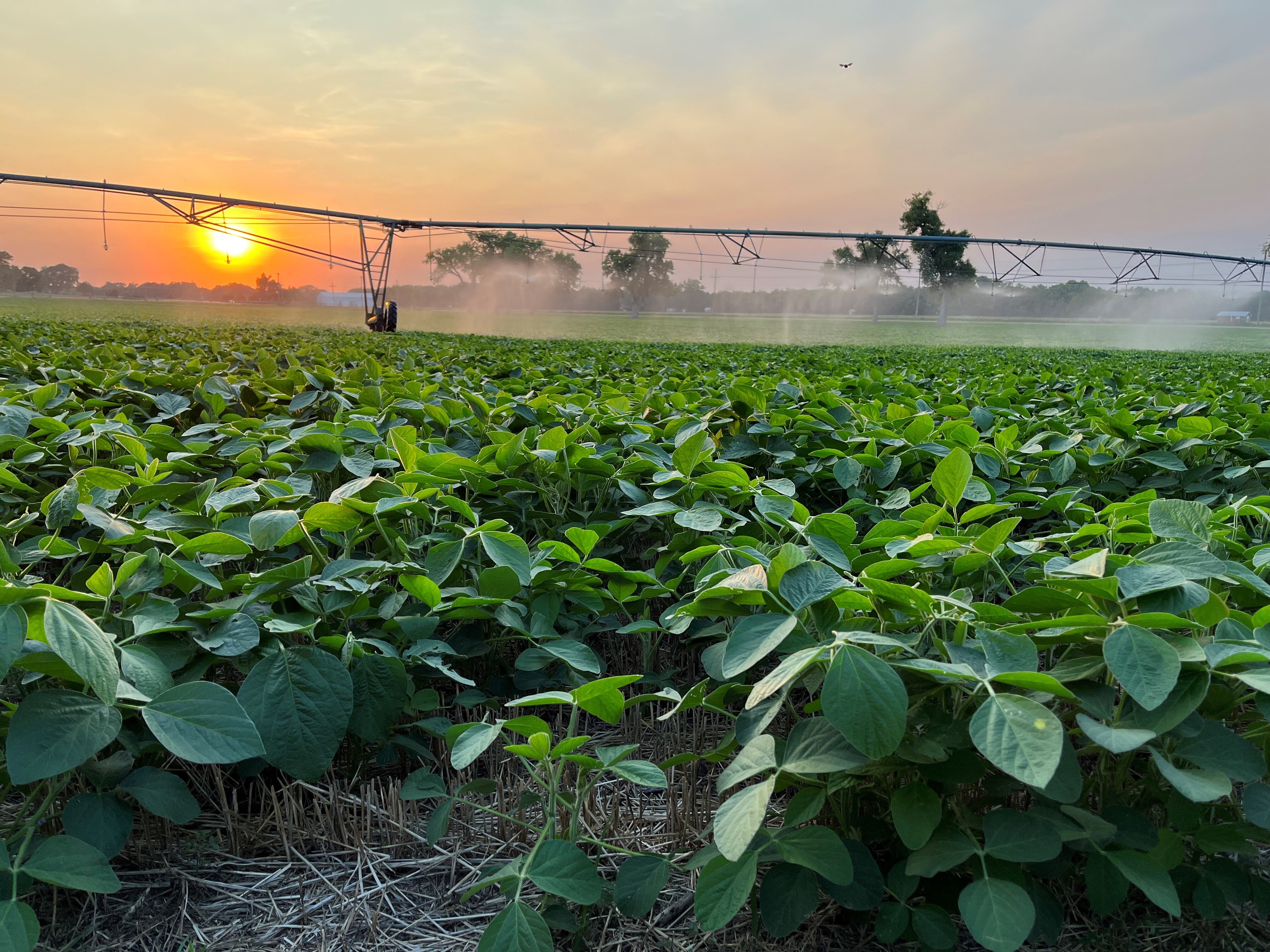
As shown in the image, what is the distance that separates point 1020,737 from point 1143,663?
199 mm

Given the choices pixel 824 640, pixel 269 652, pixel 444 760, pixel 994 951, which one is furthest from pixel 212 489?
pixel 994 951

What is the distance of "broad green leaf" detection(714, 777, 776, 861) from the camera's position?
0.84 m

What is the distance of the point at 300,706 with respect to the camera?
47.8 inches

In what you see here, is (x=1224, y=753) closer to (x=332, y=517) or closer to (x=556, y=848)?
(x=556, y=848)

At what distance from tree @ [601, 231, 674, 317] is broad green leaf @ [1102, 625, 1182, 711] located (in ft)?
173

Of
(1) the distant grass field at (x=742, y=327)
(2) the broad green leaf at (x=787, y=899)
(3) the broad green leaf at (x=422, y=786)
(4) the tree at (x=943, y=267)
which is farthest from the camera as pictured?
(4) the tree at (x=943, y=267)

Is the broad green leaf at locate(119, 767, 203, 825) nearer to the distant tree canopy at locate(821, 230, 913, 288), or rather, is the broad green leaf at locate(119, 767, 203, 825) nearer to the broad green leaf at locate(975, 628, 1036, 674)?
the broad green leaf at locate(975, 628, 1036, 674)

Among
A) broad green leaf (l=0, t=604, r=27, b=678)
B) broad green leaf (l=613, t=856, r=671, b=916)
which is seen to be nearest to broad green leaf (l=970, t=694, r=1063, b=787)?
broad green leaf (l=613, t=856, r=671, b=916)

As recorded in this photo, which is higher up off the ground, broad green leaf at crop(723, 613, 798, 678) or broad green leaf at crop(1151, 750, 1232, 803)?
broad green leaf at crop(723, 613, 798, 678)

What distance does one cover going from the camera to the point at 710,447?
195cm

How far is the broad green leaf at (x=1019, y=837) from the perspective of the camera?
3.10 feet

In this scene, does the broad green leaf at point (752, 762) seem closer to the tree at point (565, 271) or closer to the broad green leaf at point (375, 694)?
the broad green leaf at point (375, 694)

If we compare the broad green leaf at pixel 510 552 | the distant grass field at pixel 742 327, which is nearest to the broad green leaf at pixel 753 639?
the broad green leaf at pixel 510 552

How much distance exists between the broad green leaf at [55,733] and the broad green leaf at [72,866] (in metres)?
0.12
